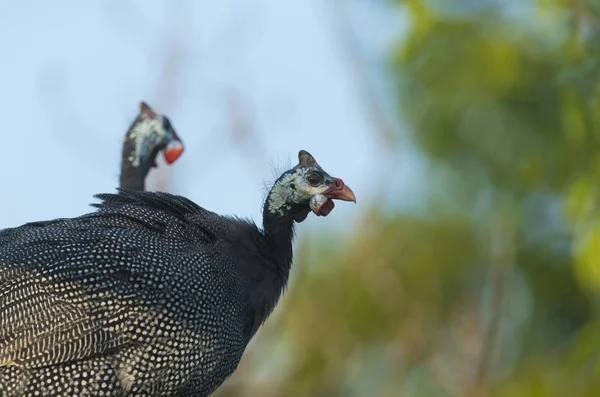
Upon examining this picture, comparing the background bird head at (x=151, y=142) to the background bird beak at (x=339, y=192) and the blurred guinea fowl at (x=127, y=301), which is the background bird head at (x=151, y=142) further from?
the background bird beak at (x=339, y=192)

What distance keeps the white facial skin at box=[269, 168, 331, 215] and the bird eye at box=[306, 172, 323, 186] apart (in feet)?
0.04

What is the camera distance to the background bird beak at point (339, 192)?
522 cm

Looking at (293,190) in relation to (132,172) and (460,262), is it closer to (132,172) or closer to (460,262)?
(132,172)

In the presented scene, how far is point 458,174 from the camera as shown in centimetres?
1622

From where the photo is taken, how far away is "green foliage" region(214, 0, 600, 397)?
1326 centimetres

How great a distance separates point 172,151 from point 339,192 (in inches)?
88.7

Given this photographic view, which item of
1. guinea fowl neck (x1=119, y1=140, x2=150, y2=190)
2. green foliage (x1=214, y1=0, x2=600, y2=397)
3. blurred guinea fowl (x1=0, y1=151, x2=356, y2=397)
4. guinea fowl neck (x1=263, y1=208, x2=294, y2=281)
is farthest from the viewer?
green foliage (x1=214, y1=0, x2=600, y2=397)

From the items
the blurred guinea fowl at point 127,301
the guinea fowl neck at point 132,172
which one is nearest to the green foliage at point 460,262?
the guinea fowl neck at point 132,172

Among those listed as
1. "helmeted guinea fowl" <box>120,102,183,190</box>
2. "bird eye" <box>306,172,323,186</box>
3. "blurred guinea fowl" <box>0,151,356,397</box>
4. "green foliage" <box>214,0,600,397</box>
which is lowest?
"blurred guinea fowl" <box>0,151,356,397</box>

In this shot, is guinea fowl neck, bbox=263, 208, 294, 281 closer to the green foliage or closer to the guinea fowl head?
the guinea fowl head

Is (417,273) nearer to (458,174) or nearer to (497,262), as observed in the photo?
(458,174)

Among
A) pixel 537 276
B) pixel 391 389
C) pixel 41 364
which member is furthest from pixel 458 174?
pixel 41 364

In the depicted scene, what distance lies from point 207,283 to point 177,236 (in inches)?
11.5

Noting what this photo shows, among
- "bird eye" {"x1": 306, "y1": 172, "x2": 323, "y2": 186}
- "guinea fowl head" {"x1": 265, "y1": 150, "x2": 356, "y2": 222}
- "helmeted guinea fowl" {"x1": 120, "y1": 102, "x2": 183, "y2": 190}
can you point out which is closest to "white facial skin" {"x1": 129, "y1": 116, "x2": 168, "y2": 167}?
"helmeted guinea fowl" {"x1": 120, "y1": 102, "x2": 183, "y2": 190}
